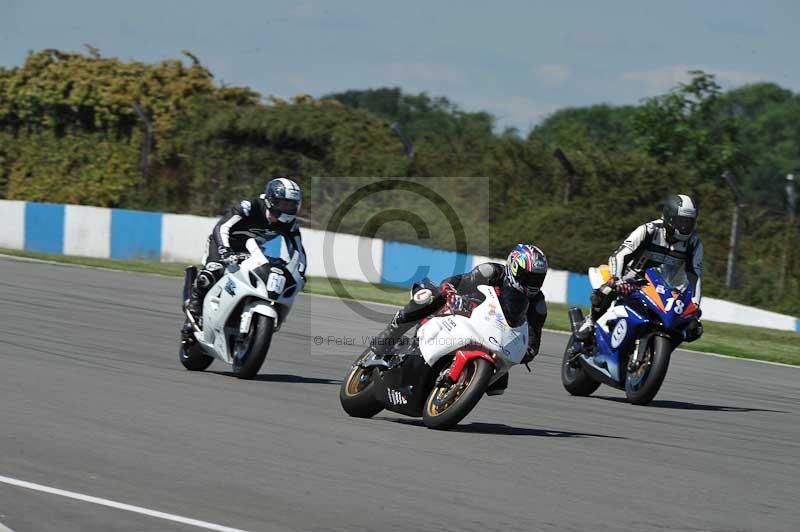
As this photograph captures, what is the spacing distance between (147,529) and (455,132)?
29.3 metres

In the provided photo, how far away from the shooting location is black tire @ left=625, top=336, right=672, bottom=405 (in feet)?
36.7

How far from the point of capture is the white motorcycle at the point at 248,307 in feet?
35.4

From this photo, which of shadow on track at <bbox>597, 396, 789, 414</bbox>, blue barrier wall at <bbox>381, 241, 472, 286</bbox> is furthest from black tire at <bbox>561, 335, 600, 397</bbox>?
blue barrier wall at <bbox>381, 241, 472, 286</bbox>

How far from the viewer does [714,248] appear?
25.7 metres

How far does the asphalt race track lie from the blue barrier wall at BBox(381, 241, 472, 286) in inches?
500

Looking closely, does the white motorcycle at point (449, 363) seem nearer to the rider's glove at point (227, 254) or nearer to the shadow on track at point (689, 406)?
the rider's glove at point (227, 254)

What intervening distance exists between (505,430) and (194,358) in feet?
11.8

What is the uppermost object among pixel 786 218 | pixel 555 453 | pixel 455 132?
pixel 455 132

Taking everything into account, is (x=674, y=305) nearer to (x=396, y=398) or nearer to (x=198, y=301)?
(x=396, y=398)

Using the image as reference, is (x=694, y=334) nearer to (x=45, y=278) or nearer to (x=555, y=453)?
(x=555, y=453)

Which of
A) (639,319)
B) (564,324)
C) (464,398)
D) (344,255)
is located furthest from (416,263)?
(464,398)

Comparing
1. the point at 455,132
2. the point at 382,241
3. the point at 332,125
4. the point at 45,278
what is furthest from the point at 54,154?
the point at 45,278

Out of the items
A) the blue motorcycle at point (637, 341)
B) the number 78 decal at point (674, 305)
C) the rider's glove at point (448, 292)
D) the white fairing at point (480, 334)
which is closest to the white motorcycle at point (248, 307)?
the rider's glove at point (448, 292)

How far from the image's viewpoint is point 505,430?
917 centimetres
